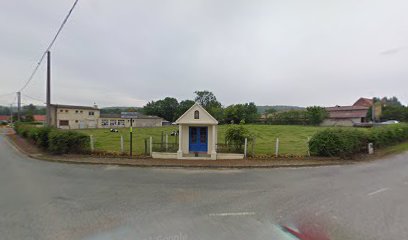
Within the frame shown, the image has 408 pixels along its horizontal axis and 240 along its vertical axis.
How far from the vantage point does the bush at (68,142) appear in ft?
43.4

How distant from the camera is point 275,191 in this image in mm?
6785

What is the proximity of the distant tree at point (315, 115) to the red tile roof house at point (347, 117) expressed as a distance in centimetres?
386

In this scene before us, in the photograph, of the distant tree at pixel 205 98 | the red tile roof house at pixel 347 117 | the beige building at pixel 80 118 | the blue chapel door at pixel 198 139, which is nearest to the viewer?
the blue chapel door at pixel 198 139

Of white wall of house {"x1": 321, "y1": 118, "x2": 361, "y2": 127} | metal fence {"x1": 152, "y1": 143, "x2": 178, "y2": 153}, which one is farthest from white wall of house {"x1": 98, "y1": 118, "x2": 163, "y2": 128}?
white wall of house {"x1": 321, "y1": 118, "x2": 361, "y2": 127}

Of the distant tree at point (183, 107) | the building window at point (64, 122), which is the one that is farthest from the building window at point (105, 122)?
the distant tree at point (183, 107)

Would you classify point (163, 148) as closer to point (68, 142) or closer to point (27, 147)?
point (68, 142)

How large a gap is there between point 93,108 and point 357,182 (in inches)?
2457

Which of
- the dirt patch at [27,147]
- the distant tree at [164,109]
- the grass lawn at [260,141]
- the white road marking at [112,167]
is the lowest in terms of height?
the white road marking at [112,167]

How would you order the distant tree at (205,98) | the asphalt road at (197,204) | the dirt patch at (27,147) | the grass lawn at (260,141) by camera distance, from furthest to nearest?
the distant tree at (205,98) < the grass lawn at (260,141) < the dirt patch at (27,147) < the asphalt road at (197,204)

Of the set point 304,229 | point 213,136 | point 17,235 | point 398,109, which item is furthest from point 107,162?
point 398,109

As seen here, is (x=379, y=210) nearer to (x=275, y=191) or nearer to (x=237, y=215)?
(x=275, y=191)

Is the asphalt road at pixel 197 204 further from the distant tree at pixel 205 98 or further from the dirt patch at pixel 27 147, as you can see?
the distant tree at pixel 205 98

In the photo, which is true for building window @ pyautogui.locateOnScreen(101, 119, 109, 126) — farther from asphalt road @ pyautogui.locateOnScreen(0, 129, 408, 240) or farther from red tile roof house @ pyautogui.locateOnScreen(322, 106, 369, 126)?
red tile roof house @ pyautogui.locateOnScreen(322, 106, 369, 126)

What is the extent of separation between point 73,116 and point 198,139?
50.4 metres
